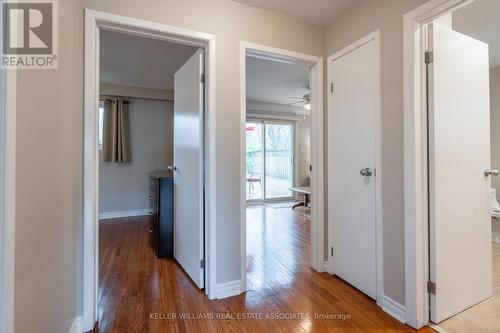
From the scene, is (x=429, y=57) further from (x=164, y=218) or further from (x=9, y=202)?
(x=164, y=218)

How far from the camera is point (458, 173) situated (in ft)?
5.50

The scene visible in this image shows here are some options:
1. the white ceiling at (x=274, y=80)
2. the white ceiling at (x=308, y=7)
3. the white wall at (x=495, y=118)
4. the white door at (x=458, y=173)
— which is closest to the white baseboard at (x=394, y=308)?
the white door at (x=458, y=173)

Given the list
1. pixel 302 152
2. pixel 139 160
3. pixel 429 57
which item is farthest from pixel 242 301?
pixel 302 152

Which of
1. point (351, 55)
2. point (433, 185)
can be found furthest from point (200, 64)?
point (433, 185)

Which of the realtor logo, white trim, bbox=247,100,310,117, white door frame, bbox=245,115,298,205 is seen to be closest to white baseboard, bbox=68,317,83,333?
the realtor logo

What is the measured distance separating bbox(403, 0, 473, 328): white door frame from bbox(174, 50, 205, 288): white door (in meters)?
1.47

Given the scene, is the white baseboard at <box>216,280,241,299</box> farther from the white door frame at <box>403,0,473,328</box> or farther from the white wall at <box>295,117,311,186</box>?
the white wall at <box>295,117,311,186</box>

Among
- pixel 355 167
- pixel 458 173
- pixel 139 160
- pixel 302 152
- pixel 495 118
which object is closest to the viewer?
pixel 458 173

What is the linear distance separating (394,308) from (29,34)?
2551 mm

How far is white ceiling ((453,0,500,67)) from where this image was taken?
2061 mm

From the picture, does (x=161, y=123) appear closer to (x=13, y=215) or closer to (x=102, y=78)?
(x=102, y=78)

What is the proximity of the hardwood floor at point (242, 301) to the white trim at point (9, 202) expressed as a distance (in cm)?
94

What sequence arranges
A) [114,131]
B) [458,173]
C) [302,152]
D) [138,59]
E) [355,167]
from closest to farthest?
[458,173] < [355,167] < [138,59] < [114,131] < [302,152]

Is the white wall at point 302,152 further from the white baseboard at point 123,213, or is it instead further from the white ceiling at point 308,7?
the white ceiling at point 308,7
